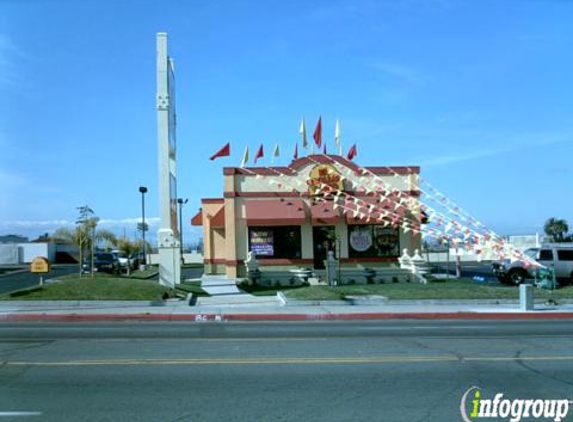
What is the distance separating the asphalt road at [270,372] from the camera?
6703mm

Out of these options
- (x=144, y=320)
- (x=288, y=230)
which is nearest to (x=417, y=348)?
(x=144, y=320)

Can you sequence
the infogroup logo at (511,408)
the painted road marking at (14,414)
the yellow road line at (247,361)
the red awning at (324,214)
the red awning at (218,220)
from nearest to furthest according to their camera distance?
1. the painted road marking at (14,414)
2. the infogroup logo at (511,408)
3. the yellow road line at (247,361)
4. the red awning at (324,214)
5. the red awning at (218,220)

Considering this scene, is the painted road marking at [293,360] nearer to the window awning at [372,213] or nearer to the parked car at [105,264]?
the window awning at [372,213]

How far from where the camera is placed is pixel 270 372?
8633mm

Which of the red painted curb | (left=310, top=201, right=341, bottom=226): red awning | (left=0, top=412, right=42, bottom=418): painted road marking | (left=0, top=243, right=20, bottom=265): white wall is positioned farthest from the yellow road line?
(left=0, top=243, right=20, bottom=265): white wall

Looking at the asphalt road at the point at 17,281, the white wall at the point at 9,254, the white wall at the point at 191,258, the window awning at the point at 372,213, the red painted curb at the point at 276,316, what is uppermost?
the window awning at the point at 372,213

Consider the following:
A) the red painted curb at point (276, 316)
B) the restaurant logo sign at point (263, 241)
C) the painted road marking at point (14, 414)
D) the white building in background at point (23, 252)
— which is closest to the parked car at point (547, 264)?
the red painted curb at point (276, 316)

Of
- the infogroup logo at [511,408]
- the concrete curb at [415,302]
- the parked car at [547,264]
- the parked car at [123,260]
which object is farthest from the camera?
the parked car at [123,260]

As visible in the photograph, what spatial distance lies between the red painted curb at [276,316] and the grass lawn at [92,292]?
7.25 feet

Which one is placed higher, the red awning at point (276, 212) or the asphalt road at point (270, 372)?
the red awning at point (276, 212)

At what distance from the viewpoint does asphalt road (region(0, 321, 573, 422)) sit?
6.70 m

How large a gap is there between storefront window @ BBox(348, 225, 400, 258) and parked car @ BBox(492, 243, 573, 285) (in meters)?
5.72

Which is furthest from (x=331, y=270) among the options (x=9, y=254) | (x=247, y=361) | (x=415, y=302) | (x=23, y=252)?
(x=9, y=254)

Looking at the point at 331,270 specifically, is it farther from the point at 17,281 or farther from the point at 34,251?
the point at 34,251
